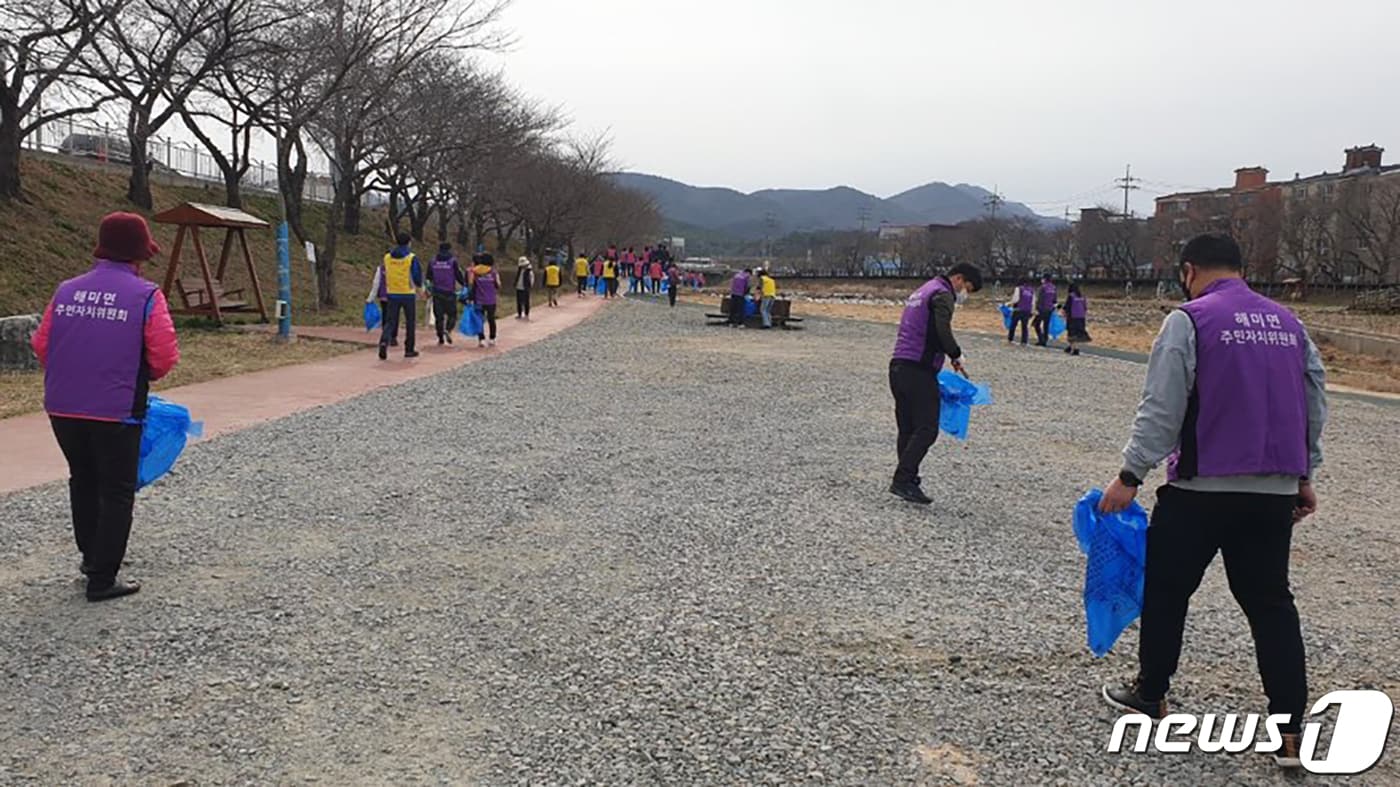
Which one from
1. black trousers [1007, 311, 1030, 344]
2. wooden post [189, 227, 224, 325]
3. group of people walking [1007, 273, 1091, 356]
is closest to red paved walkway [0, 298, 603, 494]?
wooden post [189, 227, 224, 325]

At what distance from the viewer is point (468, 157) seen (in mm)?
28984

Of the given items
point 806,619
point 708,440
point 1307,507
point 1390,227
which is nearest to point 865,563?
point 806,619

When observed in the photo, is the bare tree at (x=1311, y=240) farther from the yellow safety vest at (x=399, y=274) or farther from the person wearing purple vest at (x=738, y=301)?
the yellow safety vest at (x=399, y=274)

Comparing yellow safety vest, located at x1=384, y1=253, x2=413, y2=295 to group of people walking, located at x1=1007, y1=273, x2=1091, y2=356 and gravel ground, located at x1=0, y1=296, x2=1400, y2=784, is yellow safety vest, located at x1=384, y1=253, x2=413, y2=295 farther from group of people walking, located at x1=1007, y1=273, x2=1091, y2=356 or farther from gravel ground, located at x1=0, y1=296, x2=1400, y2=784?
group of people walking, located at x1=1007, y1=273, x2=1091, y2=356

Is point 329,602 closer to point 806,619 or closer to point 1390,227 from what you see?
point 806,619

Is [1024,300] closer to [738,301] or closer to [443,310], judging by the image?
[738,301]

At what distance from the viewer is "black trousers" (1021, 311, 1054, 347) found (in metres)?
21.5

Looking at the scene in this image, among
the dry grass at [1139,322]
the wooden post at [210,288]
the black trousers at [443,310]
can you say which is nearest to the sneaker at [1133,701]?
the dry grass at [1139,322]

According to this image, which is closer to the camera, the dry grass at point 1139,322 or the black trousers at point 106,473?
the black trousers at point 106,473

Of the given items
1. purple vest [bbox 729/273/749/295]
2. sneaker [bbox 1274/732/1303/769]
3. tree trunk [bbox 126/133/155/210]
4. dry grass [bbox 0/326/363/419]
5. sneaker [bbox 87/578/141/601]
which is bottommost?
sneaker [bbox 1274/732/1303/769]

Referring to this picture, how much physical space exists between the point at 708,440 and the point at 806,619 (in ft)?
14.1

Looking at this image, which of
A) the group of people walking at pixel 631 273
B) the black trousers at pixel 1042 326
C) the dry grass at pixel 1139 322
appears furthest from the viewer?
the group of people walking at pixel 631 273

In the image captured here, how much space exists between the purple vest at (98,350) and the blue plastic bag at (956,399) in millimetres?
4651

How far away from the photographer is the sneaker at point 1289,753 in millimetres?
3014
